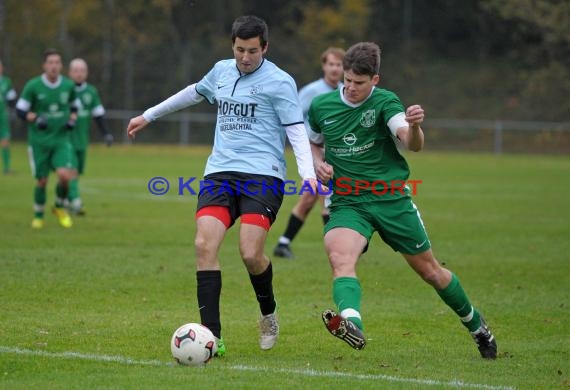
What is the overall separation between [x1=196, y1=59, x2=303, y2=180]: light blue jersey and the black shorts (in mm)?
49

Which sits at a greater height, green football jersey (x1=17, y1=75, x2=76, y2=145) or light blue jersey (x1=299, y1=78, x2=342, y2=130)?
light blue jersey (x1=299, y1=78, x2=342, y2=130)

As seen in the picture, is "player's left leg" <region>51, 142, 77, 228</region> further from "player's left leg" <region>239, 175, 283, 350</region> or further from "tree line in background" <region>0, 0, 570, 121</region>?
"tree line in background" <region>0, 0, 570, 121</region>

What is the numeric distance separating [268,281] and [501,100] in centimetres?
3556

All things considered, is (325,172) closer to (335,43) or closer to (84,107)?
(84,107)

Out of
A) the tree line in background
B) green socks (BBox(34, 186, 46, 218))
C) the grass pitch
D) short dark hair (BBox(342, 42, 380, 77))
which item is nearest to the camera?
the grass pitch

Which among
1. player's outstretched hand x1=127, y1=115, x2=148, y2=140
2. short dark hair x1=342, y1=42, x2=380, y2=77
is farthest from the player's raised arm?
player's outstretched hand x1=127, y1=115, x2=148, y2=140

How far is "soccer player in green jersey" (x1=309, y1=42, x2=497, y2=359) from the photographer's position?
6430mm

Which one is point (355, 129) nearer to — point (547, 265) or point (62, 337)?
point (62, 337)

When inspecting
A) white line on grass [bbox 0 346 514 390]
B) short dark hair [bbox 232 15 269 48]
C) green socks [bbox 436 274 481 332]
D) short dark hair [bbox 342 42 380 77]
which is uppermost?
short dark hair [bbox 232 15 269 48]

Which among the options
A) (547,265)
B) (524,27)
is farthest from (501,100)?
(547,265)

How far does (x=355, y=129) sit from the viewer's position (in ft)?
21.9

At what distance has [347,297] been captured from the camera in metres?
6.10

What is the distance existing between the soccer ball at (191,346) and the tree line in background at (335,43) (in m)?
32.1

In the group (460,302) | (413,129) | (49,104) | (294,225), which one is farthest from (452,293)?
(49,104)
